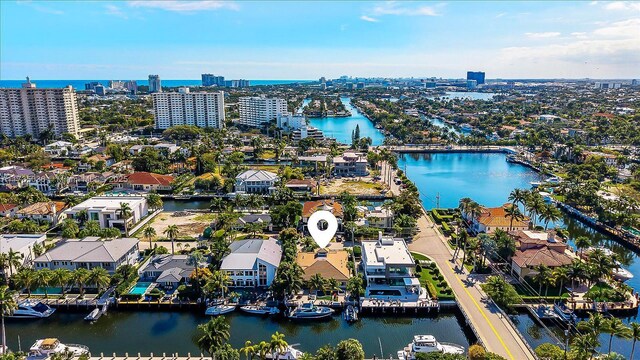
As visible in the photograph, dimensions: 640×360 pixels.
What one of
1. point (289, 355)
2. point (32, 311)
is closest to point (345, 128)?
point (32, 311)

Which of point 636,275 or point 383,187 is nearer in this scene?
point 636,275

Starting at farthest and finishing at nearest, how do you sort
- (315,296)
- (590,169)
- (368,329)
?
(590,169)
(315,296)
(368,329)

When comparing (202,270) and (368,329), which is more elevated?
(202,270)

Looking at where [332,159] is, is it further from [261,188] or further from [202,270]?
[202,270]

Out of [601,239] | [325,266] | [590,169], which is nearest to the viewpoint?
[325,266]

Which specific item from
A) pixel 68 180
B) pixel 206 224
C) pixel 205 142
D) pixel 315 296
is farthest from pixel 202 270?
pixel 205 142

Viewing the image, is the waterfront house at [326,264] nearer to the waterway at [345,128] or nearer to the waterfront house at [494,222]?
the waterfront house at [494,222]

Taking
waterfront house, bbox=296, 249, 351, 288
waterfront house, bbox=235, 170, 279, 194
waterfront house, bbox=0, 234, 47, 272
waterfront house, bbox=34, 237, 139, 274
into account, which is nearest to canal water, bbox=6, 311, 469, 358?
waterfront house, bbox=296, 249, 351, 288

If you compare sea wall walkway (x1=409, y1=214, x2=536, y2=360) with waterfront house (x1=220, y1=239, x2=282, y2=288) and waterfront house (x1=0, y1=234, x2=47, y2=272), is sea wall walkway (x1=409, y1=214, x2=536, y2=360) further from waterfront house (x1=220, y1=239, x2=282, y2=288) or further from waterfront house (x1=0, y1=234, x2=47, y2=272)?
waterfront house (x1=0, y1=234, x2=47, y2=272)
